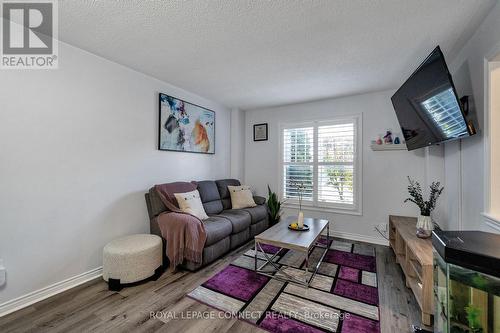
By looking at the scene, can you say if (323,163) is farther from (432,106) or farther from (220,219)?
(220,219)

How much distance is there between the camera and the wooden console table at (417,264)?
5.13ft

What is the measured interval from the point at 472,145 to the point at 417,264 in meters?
1.18

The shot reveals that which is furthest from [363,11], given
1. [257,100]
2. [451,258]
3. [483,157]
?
[257,100]

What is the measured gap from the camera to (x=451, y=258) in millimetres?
927

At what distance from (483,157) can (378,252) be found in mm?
1811

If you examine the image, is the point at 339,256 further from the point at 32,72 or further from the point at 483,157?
the point at 32,72

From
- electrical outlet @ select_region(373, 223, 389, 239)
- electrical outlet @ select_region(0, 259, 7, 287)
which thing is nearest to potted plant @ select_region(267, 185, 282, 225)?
electrical outlet @ select_region(373, 223, 389, 239)

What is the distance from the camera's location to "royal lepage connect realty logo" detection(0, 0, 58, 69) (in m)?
1.66

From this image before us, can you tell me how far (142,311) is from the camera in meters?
1.76

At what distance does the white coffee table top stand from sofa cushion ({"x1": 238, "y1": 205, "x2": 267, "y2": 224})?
2.28 ft

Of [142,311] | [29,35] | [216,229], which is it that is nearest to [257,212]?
[216,229]

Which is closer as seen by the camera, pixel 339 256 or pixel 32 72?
pixel 32 72

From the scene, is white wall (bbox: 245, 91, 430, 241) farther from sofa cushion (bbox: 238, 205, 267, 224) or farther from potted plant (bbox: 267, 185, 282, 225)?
sofa cushion (bbox: 238, 205, 267, 224)

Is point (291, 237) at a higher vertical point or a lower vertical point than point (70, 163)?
lower
